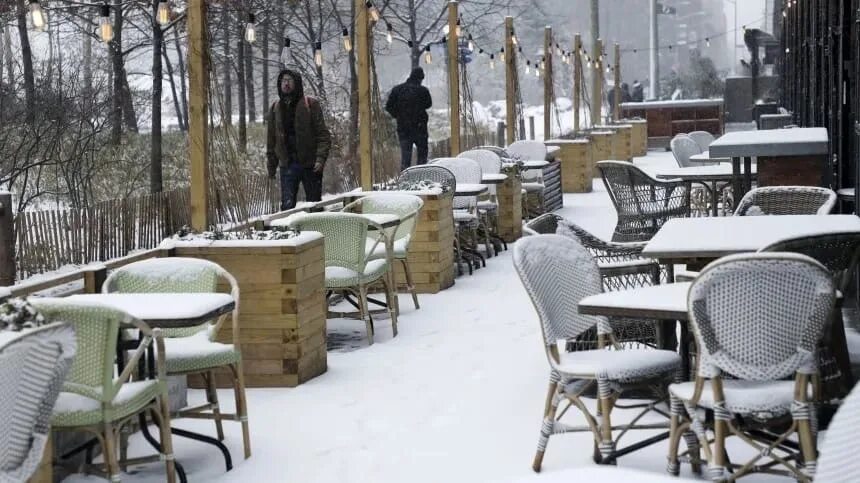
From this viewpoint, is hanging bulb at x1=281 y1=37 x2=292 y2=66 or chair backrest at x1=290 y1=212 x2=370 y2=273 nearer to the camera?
chair backrest at x1=290 y1=212 x2=370 y2=273

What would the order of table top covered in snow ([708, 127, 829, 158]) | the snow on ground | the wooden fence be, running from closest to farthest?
the snow on ground → the wooden fence → table top covered in snow ([708, 127, 829, 158])

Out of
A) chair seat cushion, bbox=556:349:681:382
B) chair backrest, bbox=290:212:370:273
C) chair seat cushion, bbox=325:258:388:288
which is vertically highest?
chair backrest, bbox=290:212:370:273

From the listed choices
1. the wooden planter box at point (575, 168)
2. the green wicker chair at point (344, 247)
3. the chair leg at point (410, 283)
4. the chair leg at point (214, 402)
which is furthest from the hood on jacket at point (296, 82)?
the wooden planter box at point (575, 168)

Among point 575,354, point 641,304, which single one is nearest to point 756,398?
point 641,304

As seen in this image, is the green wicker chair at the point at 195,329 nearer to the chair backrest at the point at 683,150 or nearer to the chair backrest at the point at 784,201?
the chair backrest at the point at 784,201

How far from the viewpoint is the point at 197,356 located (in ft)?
18.4

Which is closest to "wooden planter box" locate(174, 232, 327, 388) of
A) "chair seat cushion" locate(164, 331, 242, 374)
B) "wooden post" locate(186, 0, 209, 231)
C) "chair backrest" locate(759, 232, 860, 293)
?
"wooden post" locate(186, 0, 209, 231)

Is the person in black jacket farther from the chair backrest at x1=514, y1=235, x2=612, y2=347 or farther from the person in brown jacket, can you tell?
the chair backrest at x1=514, y1=235, x2=612, y2=347

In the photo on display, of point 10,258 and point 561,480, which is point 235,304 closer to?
point 10,258

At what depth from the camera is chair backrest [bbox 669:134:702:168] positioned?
518 inches

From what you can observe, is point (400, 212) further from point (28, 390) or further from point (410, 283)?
point (28, 390)

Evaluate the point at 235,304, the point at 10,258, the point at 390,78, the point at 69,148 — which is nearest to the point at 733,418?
the point at 235,304

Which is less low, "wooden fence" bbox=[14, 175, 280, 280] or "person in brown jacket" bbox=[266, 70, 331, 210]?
"person in brown jacket" bbox=[266, 70, 331, 210]

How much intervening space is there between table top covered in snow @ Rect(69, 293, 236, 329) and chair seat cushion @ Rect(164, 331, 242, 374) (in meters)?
0.21
